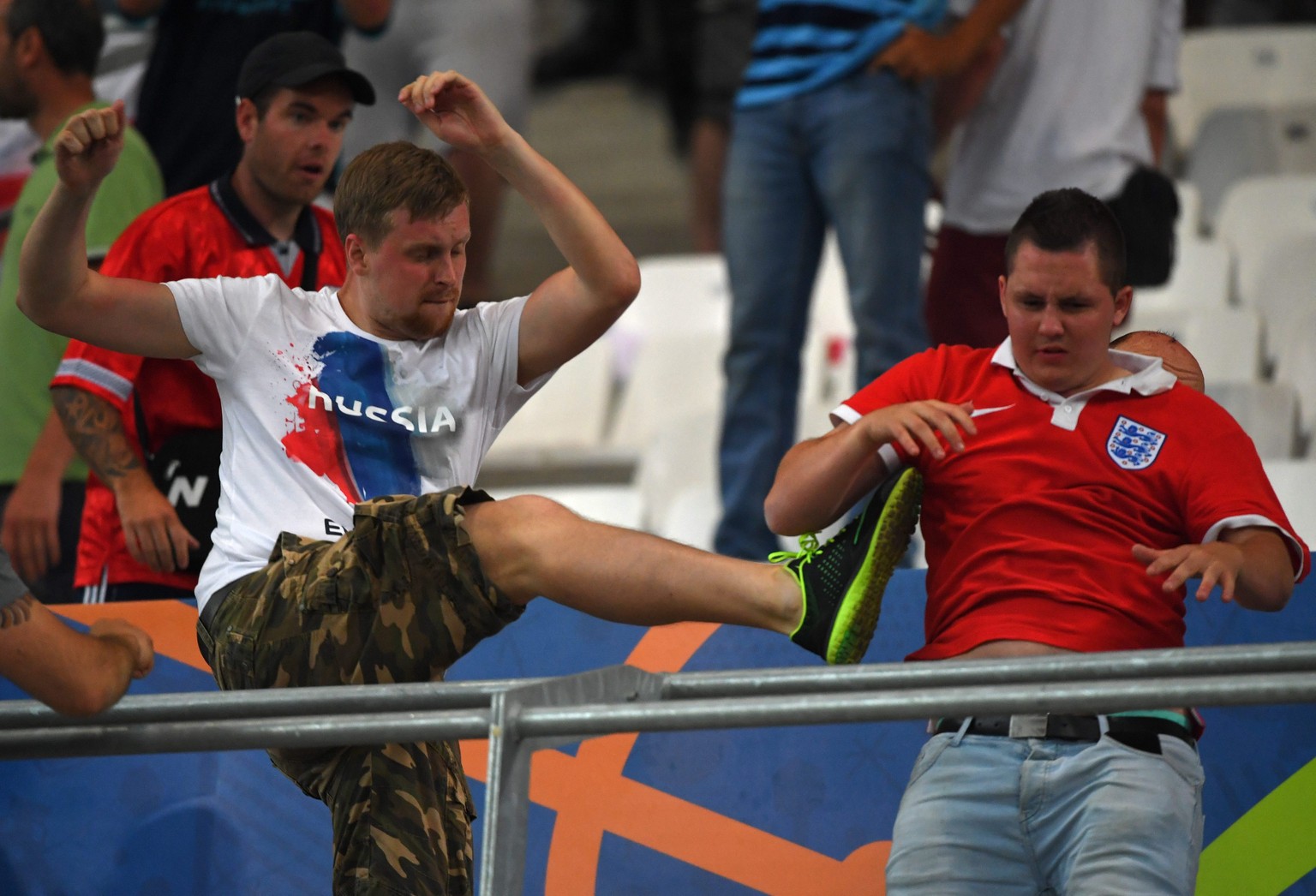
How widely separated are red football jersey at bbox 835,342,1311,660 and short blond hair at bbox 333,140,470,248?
737 millimetres

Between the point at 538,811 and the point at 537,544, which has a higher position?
the point at 537,544

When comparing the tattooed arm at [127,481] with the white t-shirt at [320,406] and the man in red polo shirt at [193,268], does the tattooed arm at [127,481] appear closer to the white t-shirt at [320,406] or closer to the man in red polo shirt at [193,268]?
the man in red polo shirt at [193,268]

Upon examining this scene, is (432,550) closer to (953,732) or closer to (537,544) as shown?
(537,544)

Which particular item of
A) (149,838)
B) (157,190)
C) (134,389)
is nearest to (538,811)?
(149,838)

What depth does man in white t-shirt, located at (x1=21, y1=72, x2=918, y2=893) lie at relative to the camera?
2.35 metres

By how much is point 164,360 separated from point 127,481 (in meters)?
0.28

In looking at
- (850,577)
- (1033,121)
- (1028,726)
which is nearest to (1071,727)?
(1028,726)

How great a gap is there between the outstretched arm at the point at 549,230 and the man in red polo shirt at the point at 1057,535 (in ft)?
1.39

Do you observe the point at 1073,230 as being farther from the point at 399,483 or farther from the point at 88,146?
the point at 88,146

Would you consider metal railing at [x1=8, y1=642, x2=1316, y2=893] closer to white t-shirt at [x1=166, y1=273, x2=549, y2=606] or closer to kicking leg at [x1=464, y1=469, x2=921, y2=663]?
kicking leg at [x1=464, y1=469, x2=921, y2=663]

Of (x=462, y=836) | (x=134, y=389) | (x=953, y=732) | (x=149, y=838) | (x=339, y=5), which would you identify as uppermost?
(x=339, y=5)

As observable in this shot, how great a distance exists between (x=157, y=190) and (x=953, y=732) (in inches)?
91.5

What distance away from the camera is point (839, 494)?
2535 mm

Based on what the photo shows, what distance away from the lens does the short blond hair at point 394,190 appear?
2.64m
